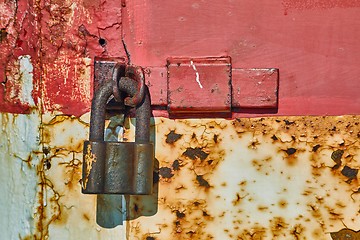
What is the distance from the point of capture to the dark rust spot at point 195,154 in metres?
1.32

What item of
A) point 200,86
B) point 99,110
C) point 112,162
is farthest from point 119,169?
point 200,86

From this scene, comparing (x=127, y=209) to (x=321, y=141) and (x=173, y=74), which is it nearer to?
(x=173, y=74)

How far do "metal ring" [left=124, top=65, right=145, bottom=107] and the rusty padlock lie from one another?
0.05 m

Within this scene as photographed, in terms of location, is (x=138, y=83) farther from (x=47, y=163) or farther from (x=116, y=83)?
(x=47, y=163)

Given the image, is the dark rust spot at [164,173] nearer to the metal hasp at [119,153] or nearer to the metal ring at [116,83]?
the metal hasp at [119,153]

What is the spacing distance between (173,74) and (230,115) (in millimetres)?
155

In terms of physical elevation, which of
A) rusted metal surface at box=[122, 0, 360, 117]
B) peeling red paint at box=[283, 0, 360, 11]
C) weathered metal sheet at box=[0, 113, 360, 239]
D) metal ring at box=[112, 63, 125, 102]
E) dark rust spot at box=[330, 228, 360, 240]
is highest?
peeling red paint at box=[283, 0, 360, 11]

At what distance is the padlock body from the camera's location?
121 centimetres

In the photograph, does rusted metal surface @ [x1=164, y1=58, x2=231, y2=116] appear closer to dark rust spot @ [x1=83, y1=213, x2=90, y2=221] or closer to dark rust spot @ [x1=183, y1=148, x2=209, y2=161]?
dark rust spot @ [x1=183, y1=148, x2=209, y2=161]

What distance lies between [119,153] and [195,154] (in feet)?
0.61

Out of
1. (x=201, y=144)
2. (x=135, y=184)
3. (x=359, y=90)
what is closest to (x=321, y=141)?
(x=359, y=90)

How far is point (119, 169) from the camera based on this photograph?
122 cm

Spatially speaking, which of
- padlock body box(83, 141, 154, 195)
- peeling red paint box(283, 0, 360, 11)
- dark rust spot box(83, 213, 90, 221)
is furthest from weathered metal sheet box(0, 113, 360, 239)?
peeling red paint box(283, 0, 360, 11)

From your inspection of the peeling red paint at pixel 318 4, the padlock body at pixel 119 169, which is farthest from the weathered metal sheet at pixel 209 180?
the peeling red paint at pixel 318 4
